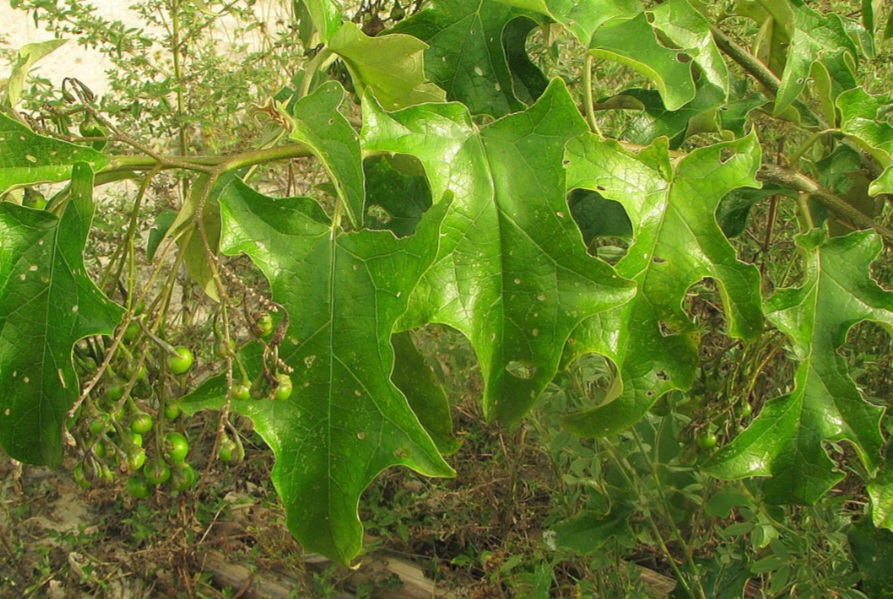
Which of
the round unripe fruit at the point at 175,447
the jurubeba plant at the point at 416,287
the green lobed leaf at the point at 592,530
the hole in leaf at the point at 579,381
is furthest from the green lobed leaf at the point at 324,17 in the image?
the green lobed leaf at the point at 592,530

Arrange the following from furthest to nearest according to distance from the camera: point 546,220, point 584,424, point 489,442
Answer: point 489,442 < point 584,424 < point 546,220

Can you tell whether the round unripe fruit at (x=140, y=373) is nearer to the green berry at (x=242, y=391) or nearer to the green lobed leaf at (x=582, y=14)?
the green berry at (x=242, y=391)

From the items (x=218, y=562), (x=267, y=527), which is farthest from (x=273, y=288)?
(x=218, y=562)

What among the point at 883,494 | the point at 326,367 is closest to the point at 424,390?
the point at 326,367

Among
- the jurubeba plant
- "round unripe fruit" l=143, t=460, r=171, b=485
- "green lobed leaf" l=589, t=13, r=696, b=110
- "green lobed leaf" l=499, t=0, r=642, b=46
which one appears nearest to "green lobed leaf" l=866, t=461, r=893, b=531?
the jurubeba plant

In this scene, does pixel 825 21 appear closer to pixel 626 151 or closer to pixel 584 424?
pixel 626 151
